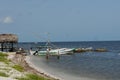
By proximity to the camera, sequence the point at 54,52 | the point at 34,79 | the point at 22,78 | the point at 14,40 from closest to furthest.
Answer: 1. the point at 22,78
2. the point at 34,79
3. the point at 14,40
4. the point at 54,52

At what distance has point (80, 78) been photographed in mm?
37875

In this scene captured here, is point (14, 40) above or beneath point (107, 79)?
above

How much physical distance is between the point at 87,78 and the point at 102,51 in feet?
234

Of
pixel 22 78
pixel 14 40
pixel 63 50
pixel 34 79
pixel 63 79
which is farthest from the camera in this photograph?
pixel 63 50

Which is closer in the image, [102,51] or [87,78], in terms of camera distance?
[87,78]

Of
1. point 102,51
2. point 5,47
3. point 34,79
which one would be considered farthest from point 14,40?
point 34,79

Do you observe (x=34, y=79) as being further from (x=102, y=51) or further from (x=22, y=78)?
(x=102, y=51)

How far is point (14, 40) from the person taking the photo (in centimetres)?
7700

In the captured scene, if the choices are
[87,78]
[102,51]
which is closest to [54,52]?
[102,51]

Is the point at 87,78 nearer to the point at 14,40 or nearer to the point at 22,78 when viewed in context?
the point at 22,78

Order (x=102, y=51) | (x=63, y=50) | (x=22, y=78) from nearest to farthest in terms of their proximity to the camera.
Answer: (x=22, y=78), (x=63, y=50), (x=102, y=51)

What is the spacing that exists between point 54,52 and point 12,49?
9489 millimetres

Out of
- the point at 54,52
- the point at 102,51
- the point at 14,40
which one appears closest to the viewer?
→ the point at 14,40

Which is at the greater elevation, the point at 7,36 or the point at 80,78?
the point at 7,36
